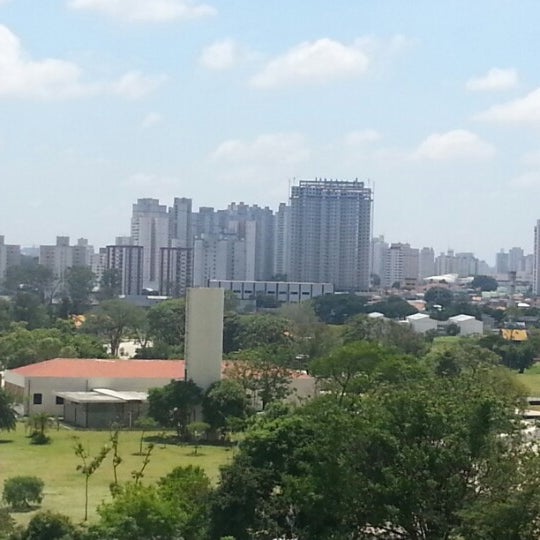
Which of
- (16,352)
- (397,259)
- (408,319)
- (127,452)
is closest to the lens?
(127,452)

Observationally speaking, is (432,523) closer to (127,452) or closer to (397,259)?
(127,452)

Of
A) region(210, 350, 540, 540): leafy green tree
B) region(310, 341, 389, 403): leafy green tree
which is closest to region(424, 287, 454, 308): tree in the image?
region(310, 341, 389, 403): leafy green tree

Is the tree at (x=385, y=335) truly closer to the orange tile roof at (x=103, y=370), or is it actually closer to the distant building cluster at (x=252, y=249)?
the orange tile roof at (x=103, y=370)

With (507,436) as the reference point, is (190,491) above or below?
below

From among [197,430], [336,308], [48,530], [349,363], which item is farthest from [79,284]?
[48,530]

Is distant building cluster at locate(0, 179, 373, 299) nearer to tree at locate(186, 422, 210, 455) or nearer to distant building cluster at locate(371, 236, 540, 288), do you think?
distant building cluster at locate(371, 236, 540, 288)

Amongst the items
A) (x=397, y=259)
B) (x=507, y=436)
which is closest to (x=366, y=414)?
(x=507, y=436)
